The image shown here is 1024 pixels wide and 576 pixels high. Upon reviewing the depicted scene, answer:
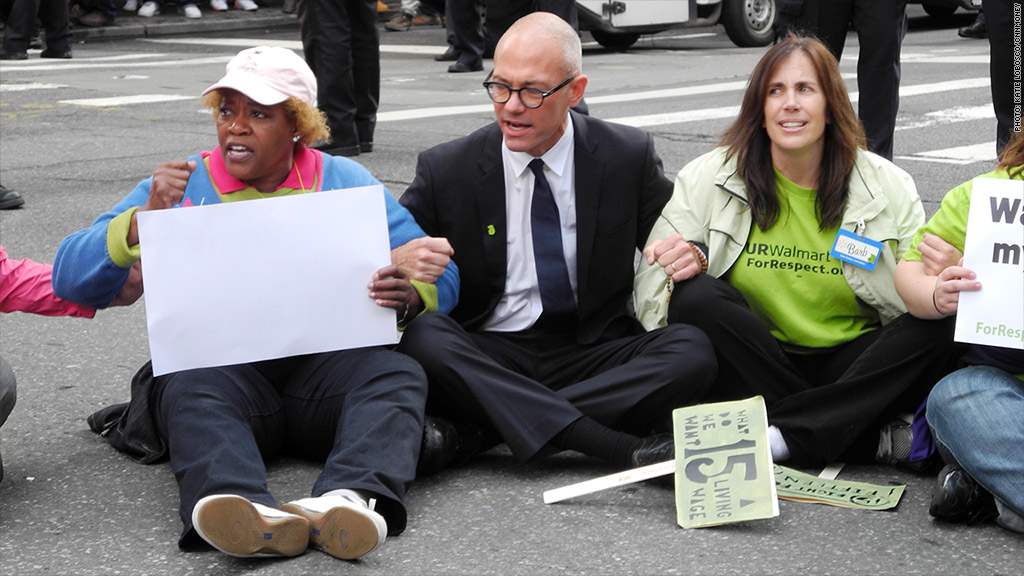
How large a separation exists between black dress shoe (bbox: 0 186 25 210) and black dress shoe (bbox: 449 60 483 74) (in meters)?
6.36

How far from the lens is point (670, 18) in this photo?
1415 cm

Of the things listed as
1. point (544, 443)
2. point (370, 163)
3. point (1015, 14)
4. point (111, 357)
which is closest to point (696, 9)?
point (370, 163)

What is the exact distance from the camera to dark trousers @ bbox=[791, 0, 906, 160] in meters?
6.64

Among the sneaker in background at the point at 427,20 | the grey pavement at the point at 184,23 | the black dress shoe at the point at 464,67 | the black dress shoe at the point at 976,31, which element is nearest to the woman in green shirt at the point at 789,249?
the black dress shoe at the point at 464,67

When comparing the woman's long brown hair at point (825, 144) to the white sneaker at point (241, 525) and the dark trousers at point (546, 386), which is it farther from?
the white sneaker at point (241, 525)

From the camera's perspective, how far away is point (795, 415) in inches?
142

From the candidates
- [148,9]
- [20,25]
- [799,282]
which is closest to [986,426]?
[799,282]

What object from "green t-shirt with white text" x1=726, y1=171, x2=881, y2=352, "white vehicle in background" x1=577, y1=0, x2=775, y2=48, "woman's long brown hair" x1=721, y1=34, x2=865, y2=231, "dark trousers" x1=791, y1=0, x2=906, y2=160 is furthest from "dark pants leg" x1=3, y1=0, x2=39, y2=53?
"green t-shirt with white text" x1=726, y1=171, x2=881, y2=352

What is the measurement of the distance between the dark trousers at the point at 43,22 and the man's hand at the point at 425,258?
37.4 feet

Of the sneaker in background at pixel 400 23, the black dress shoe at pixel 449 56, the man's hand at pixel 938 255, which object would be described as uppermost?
the man's hand at pixel 938 255

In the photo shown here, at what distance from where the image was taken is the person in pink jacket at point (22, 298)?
3502mm

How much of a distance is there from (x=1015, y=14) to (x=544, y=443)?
340 cm

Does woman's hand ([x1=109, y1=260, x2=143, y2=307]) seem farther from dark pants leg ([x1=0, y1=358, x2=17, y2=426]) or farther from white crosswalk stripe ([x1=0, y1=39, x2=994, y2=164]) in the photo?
white crosswalk stripe ([x1=0, y1=39, x2=994, y2=164])

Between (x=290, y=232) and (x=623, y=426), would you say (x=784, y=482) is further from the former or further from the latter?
(x=290, y=232)
